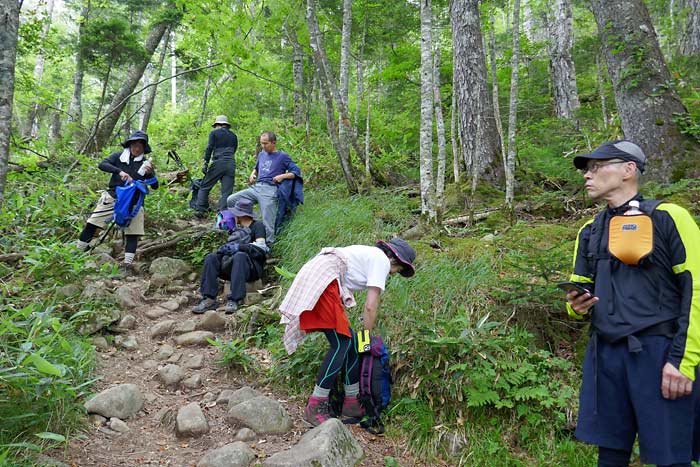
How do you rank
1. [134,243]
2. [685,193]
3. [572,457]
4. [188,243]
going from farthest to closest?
[188,243] → [134,243] → [685,193] → [572,457]

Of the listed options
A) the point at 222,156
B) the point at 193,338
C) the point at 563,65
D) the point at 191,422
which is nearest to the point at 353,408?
the point at 191,422

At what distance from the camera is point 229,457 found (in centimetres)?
354

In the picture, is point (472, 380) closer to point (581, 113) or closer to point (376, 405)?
point (376, 405)

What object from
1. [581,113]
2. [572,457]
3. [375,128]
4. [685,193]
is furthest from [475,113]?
[572,457]

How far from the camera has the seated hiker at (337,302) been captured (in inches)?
161

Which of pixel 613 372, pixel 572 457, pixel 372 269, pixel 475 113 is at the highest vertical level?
pixel 475 113

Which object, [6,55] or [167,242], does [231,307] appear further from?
[6,55]

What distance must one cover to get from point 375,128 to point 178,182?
17.9ft

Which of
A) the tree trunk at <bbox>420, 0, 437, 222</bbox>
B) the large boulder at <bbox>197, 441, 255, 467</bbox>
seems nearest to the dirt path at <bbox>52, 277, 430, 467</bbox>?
the large boulder at <bbox>197, 441, 255, 467</bbox>

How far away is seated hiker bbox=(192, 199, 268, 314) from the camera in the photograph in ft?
21.2

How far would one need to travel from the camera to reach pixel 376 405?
4293 mm

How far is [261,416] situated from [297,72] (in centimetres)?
1119

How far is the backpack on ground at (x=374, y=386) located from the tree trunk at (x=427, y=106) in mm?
2955

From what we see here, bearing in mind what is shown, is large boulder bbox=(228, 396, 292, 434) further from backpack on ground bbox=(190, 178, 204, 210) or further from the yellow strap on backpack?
backpack on ground bbox=(190, 178, 204, 210)
